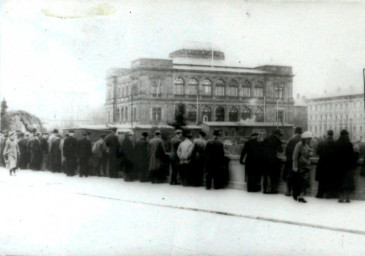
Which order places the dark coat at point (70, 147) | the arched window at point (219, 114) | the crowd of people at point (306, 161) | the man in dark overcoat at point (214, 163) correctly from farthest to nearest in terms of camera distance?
the dark coat at point (70, 147), the man in dark overcoat at point (214, 163), the arched window at point (219, 114), the crowd of people at point (306, 161)

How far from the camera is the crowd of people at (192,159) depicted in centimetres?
754

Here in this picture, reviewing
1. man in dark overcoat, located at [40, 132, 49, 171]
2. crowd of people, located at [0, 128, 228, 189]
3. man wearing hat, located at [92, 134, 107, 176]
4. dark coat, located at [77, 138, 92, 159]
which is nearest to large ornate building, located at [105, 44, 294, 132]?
crowd of people, located at [0, 128, 228, 189]

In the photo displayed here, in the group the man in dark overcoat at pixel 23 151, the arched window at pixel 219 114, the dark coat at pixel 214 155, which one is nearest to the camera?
the arched window at pixel 219 114

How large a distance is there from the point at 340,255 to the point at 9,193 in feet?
14.9

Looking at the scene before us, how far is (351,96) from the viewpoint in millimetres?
7566

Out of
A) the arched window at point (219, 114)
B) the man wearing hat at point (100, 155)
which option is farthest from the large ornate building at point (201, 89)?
the man wearing hat at point (100, 155)

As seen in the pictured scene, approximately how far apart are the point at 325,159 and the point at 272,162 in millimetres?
725

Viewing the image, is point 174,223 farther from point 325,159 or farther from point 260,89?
point 325,159

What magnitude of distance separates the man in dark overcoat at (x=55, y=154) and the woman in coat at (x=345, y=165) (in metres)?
4.24

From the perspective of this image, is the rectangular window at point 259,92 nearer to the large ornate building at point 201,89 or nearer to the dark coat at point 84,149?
the large ornate building at point 201,89

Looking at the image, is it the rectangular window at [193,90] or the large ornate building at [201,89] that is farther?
the rectangular window at [193,90]

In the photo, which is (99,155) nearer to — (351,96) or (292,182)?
(292,182)

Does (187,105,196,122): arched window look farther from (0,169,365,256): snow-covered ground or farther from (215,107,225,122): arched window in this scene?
(0,169,365,256): snow-covered ground

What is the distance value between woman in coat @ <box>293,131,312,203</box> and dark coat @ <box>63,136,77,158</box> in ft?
11.7
